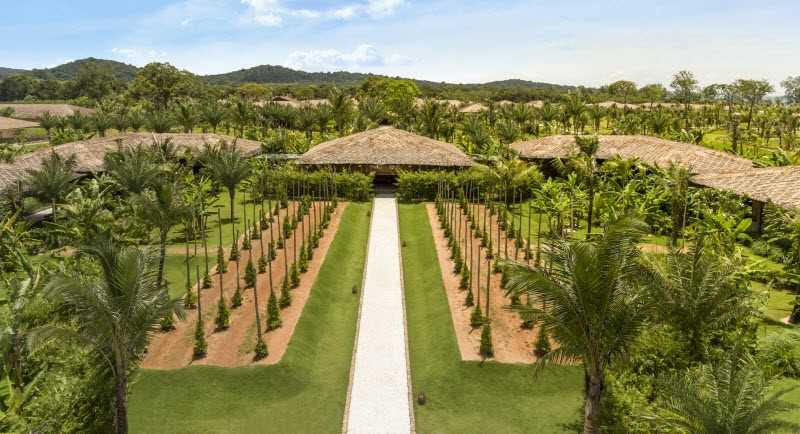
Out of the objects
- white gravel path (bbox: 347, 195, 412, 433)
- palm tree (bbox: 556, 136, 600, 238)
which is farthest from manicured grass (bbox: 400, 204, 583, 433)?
palm tree (bbox: 556, 136, 600, 238)

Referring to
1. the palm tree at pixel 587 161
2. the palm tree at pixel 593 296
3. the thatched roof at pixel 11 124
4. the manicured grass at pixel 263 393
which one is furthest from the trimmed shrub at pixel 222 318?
the thatched roof at pixel 11 124

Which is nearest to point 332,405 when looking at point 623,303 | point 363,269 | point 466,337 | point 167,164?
point 466,337

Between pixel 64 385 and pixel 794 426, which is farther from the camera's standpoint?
pixel 64 385

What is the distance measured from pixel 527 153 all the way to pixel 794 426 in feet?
127

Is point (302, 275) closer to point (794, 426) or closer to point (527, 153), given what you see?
point (794, 426)

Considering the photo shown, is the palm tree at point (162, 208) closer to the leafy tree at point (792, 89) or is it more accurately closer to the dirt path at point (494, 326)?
the dirt path at point (494, 326)

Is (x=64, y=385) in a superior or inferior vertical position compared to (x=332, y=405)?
superior

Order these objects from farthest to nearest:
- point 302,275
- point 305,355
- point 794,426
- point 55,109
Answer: point 55,109 → point 302,275 → point 305,355 → point 794,426

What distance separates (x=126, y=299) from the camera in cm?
1241

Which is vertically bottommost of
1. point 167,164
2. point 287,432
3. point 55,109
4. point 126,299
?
point 287,432

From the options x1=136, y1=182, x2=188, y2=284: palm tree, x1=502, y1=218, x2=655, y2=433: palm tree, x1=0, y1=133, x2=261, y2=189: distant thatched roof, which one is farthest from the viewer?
x1=0, y1=133, x2=261, y2=189: distant thatched roof

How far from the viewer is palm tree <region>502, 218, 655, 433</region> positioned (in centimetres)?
1088

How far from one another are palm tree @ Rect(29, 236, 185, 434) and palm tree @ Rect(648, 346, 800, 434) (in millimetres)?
11114

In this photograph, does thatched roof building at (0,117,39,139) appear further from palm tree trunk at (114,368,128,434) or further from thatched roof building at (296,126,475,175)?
palm tree trunk at (114,368,128,434)
